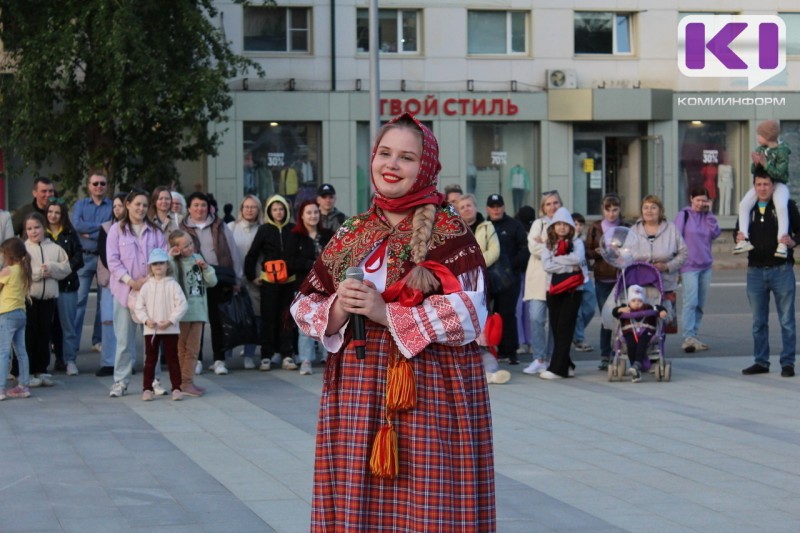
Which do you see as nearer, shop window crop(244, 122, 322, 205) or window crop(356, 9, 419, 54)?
shop window crop(244, 122, 322, 205)

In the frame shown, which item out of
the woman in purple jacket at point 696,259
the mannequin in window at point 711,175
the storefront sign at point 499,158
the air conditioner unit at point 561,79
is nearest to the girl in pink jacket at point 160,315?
the woman in purple jacket at point 696,259

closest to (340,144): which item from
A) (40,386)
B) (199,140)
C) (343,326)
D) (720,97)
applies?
(199,140)

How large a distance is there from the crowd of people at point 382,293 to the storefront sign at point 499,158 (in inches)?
719

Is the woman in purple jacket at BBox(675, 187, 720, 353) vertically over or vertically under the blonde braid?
under

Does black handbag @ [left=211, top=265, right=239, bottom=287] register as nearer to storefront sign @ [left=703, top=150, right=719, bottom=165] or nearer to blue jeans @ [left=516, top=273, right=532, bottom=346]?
blue jeans @ [left=516, top=273, right=532, bottom=346]

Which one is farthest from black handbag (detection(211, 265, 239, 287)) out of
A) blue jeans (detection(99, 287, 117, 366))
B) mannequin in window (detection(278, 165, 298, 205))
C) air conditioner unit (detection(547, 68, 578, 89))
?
air conditioner unit (detection(547, 68, 578, 89))

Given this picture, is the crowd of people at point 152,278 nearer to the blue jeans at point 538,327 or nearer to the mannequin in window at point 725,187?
the blue jeans at point 538,327

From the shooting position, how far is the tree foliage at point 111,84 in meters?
26.1

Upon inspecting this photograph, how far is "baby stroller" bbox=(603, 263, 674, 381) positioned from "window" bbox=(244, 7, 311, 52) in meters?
21.2

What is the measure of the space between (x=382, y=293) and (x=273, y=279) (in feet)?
30.2

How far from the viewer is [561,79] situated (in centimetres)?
3388

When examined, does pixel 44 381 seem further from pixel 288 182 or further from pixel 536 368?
pixel 288 182

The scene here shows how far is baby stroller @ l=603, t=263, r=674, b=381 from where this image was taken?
12844 millimetres

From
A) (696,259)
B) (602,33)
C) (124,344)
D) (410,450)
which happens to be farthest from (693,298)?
(602,33)
